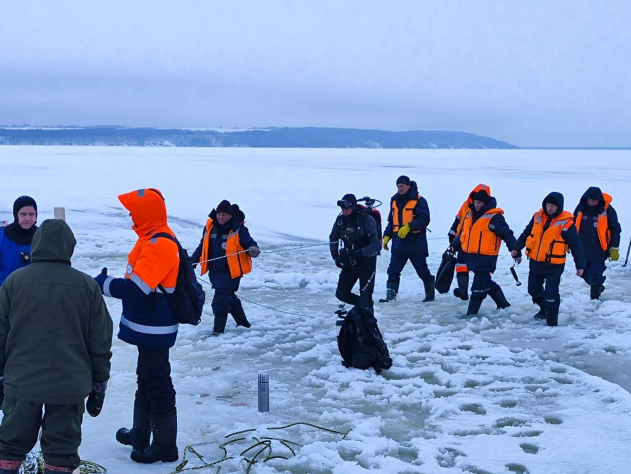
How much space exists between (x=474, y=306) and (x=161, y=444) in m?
5.14

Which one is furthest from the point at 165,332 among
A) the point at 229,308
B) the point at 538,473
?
the point at 229,308

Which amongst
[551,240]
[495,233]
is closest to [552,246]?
[551,240]

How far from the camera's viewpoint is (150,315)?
13.1ft

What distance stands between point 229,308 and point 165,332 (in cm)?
348

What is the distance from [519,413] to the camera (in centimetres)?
523

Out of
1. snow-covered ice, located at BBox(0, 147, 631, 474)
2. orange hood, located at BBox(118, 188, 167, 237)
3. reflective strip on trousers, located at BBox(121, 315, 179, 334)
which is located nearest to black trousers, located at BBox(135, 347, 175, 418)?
reflective strip on trousers, located at BBox(121, 315, 179, 334)

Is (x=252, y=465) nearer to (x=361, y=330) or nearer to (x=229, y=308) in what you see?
(x=361, y=330)

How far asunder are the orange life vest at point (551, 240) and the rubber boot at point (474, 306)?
871 mm

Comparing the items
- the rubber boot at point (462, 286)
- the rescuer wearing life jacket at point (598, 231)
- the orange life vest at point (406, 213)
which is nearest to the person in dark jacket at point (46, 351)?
the orange life vest at point (406, 213)

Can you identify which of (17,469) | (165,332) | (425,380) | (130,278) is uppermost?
(130,278)

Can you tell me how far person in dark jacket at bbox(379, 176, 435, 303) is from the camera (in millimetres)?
9078

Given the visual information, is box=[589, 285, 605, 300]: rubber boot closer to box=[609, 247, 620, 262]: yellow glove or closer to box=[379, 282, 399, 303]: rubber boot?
box=[609, 247, 620, 262]: yellow glove

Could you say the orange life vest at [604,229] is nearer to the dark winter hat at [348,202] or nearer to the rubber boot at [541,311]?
the rubber boot at [541,311]

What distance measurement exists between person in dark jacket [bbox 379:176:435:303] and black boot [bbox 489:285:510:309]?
1.01m
